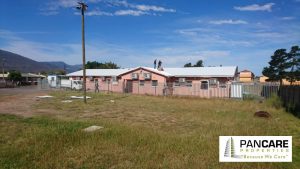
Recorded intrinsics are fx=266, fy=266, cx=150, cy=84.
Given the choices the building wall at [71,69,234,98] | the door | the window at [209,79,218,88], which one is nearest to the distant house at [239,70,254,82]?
the building wall at [71,69,234,98]

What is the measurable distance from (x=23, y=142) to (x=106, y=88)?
3155 centimetres

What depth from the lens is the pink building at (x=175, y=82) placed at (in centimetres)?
2972

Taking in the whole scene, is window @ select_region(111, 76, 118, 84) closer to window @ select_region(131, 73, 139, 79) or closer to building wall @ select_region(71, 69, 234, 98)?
building wall @ select_region(71, 69, 234, 98)

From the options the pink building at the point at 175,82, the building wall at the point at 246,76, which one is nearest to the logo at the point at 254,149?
the pink building at the point at 175,82

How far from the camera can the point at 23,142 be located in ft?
25.9

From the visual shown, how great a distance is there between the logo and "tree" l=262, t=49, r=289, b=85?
41.9 metres

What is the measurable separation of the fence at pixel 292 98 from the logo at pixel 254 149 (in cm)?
953

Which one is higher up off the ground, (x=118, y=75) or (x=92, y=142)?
(x=118, y=75)

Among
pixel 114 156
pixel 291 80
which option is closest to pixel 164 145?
pixel 114 156

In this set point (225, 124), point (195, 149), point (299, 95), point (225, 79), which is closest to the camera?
point (195, 149)

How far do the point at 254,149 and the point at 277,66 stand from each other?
44.1 metres

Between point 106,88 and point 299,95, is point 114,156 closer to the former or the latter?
point 299,95

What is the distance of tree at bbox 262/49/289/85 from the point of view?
4434 centimetres

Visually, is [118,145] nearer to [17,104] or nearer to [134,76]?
[17,104]
